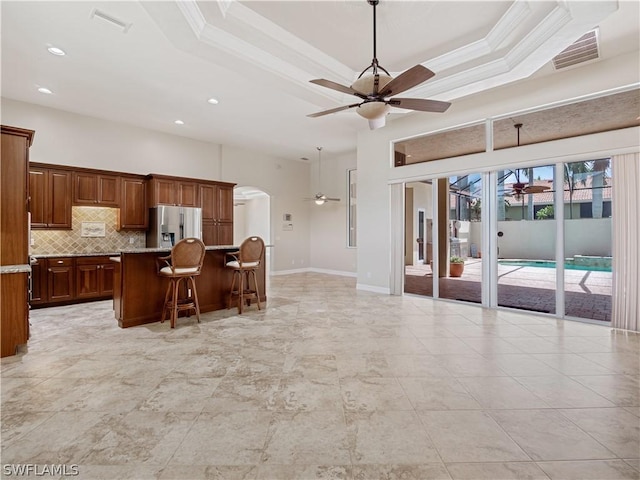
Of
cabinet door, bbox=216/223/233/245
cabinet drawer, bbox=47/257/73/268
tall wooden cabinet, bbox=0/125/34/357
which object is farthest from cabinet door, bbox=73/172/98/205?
tall wooden cabinet, bbox=0/125/34/357

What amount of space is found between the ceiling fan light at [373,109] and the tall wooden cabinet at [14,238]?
3.59m

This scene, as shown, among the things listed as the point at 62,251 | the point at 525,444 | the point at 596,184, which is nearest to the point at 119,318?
the point at 62,251

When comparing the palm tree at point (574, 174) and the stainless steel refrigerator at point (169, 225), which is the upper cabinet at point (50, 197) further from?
the palm tree at point (574, 174)

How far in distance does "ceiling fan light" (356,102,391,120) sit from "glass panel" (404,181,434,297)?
16.8 feet

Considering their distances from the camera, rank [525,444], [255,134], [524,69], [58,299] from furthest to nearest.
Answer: [255,134] < [58,299] < [524,69] < [525,444]

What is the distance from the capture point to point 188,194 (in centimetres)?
713

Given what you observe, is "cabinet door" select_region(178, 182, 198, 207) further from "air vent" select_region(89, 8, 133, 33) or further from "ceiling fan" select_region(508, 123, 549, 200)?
"ceiling fan" select_region(508, 123, 549, 200)

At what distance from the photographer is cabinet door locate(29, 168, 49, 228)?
17.6 feet

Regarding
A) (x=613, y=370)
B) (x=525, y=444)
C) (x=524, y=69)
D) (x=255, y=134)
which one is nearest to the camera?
(x=525, y=444)

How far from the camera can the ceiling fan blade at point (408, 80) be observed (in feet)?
9.15

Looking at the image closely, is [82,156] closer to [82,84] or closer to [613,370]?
[82,84]

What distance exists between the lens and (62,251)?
5871 mm

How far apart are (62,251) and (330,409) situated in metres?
6.25

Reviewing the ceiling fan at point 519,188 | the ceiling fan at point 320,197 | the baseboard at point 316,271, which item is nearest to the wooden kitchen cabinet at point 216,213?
the baseboard at point 316,271
